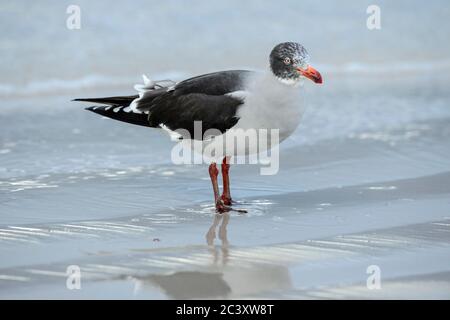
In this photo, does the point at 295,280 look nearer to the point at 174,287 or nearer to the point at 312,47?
the point at 174,287

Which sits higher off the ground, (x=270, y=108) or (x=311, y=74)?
(x=311, y=74)

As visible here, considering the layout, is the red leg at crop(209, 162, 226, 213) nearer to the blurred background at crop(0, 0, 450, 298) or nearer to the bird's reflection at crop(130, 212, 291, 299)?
the blurred background at crop(0, 0, 450, 298)

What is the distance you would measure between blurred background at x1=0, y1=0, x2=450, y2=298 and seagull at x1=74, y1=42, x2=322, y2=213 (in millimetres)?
433

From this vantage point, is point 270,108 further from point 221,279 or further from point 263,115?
point 221,279

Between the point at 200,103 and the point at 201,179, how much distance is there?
894 mm

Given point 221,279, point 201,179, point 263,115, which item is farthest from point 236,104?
point 221,279

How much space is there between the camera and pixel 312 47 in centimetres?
1255

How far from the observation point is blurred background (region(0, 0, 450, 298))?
423cm

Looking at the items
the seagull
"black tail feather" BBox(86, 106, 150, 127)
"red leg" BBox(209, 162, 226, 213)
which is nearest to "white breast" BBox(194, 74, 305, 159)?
the seagull

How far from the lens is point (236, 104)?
541 centimetres

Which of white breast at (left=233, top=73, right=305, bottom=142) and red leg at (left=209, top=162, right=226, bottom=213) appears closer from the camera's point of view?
white breast at (left=233, top=73, right=305, bottom=142)

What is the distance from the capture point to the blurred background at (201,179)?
423 cm
